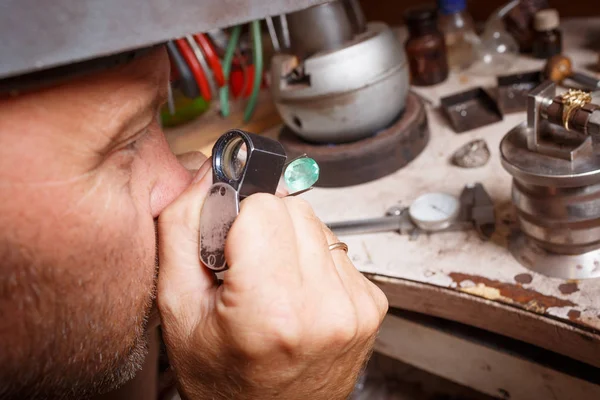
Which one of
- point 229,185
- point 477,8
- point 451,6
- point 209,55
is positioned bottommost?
point 477,8

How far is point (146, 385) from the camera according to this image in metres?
1.00

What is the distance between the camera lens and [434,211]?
2.75 ft

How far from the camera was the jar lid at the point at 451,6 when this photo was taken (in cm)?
135

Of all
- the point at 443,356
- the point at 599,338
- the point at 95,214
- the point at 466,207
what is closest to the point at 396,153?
the point at 466,207

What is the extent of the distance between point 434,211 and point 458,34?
0.80 m

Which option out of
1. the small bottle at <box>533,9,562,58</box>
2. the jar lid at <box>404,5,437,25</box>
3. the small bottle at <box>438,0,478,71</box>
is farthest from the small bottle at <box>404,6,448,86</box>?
the small bottle at <box>533,9,562,58</box>

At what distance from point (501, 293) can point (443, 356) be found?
0.21 meters

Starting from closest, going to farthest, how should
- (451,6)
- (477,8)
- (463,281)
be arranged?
1. (463,281)
2. (451,6)
3. (477,8)

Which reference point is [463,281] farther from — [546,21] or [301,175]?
[546,21]

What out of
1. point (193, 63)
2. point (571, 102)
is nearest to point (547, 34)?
point (571, 102)

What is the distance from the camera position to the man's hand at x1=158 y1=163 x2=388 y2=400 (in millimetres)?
525

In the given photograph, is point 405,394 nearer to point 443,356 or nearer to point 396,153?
point 443,356

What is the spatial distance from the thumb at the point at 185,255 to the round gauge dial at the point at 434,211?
1.22 feet

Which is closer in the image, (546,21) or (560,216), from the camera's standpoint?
(560,216)
